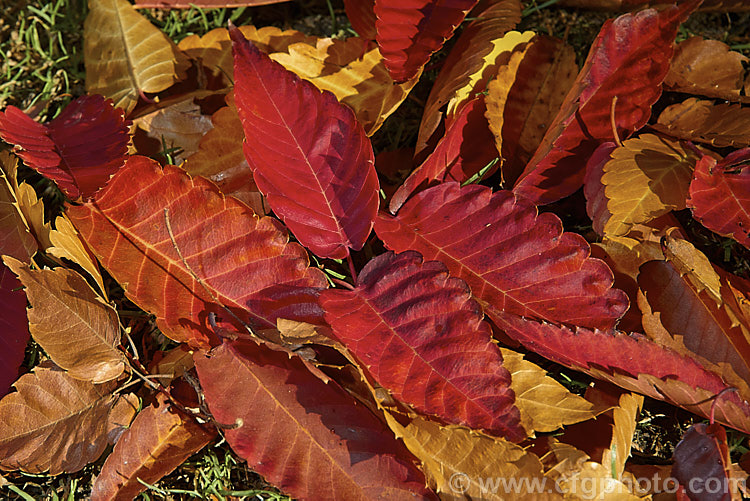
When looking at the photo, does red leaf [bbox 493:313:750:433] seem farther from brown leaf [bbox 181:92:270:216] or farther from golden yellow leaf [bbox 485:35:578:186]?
brown leaf [bbox 181:92:270:216]

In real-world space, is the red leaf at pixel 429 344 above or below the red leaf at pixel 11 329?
above

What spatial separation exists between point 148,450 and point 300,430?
27 centimetres

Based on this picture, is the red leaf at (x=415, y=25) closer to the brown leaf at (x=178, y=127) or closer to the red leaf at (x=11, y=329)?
the brown leaf at (x=178, y=127)

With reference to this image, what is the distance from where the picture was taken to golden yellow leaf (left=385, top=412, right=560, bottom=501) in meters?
0.89

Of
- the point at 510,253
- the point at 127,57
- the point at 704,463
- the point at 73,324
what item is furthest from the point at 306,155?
the point at 704,463

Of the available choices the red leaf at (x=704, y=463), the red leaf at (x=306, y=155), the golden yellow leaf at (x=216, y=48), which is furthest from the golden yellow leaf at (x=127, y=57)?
the red leaf at (x=704, y=463)

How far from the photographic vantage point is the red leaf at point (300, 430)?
928mm

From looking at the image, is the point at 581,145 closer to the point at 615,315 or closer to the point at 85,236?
the point at 615,315

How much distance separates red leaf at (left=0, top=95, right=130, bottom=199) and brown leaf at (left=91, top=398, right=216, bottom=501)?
1.23ft

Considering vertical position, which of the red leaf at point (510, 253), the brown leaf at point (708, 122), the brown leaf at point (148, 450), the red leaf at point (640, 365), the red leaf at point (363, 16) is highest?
the red leaf at point (363, 16)

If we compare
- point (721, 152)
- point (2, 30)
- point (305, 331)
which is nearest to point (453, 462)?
point (305, 331)

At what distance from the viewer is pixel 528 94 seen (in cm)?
119

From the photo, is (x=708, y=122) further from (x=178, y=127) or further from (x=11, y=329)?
(x=11, y=329)

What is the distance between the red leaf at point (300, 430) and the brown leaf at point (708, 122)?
0.73m
